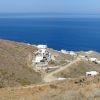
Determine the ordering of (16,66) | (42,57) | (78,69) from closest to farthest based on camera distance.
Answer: (16,66), (78,69), (42,57)

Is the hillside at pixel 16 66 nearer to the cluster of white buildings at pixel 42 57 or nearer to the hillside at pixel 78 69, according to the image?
the cluster of white buildings at pixel 42 57

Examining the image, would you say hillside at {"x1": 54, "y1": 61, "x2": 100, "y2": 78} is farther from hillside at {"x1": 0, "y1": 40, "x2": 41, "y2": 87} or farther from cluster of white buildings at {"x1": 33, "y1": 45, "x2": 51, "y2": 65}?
cluster of white buildings at {"x1": 33, "y1": 45, "x2": 51, "y2": 65}

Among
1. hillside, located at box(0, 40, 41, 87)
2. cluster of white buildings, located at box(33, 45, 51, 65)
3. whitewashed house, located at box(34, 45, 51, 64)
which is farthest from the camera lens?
whitewashed house, located at box(34, 45, 51, 64)

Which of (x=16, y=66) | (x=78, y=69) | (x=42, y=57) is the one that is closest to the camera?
(x=16, y=66)

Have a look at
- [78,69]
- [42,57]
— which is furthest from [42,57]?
[78,69]

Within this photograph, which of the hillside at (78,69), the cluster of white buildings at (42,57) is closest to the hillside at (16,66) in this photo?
the cluster of white buildings at (42,57)

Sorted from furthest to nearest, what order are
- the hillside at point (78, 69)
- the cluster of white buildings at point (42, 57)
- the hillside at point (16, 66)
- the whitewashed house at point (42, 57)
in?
1. the whitewashed house at point (42, 57)
2. the cluster of white buildings at point (42, 57)
3. the hillside at point (78, 69)
4. the hillside at point (16, 66)

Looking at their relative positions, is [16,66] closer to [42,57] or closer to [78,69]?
[42,57]

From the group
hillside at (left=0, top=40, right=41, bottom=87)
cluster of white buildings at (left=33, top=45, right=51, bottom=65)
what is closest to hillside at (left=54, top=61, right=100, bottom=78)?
hillside at (left=0, top=40, right=41, bottom=87)

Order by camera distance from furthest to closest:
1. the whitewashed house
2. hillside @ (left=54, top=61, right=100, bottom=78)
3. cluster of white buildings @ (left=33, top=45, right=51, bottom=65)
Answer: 1. the whitewashed house
2. cluster of white buildings @ (left=33, top=45, right=51, bottom=65)
3. hillside @ (left=54, top=61, right=100, bottom=78)

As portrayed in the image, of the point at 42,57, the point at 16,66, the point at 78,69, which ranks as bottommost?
the point at 78,69

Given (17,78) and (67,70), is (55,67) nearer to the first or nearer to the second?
(67,70)
